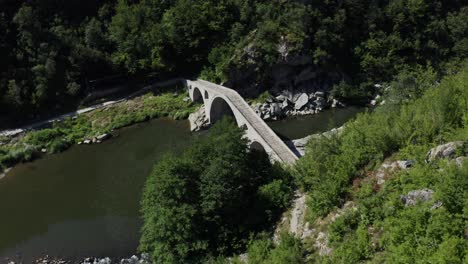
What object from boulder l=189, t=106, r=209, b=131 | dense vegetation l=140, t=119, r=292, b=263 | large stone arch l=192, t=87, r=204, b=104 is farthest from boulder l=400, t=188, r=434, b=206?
large stone arch l=192, t=87, r=204, b=104

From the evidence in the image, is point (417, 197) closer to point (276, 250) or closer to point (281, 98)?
point (276, 250)

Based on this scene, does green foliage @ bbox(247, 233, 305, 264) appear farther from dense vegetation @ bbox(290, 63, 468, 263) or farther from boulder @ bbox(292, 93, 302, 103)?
boulder @ bbox(292, 93, 302, 103)

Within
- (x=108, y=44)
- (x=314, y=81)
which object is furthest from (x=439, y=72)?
(x=108, y=44)

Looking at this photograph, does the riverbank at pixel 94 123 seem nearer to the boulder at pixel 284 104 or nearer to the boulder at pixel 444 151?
the boulder at pixel 284 104

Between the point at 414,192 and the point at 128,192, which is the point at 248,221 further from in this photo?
the point at 128,192

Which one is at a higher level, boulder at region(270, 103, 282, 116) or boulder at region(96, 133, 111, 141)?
boulder at region(96, 133, 111, 141)

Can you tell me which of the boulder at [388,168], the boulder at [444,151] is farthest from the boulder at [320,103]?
the boulder at [444,151]
